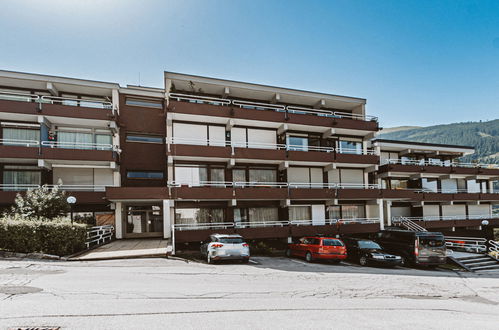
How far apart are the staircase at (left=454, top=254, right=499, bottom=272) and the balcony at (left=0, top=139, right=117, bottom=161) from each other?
2532cm

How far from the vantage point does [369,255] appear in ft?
58.5

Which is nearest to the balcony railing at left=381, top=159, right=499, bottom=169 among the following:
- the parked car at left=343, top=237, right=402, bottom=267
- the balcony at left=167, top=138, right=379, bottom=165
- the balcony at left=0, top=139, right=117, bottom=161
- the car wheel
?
the balcony at left=167, top=138, right=379, bottom=165

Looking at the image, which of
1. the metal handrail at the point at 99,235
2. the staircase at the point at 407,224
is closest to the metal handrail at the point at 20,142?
the metal handrail at the point at 99,235

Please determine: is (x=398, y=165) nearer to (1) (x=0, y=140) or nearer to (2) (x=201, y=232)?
(2) (x=201, y=232)

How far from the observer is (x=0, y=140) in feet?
73.1

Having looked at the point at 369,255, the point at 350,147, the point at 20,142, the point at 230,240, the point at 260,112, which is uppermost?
the point at 260,112

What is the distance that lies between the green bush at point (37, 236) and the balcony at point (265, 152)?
8614 mm

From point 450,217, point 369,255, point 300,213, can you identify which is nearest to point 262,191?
point 300,213

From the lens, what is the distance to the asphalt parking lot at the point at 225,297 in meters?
6.79

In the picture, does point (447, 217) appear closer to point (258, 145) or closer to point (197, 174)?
point (258, 145)

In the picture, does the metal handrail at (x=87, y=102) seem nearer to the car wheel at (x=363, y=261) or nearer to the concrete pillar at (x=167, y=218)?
the concrete pillar at (x=167, y=218)

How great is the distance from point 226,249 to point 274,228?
24.3ft

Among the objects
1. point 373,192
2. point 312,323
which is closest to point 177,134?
point 373,192

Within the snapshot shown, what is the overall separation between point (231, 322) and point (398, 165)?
29709 millimetres
